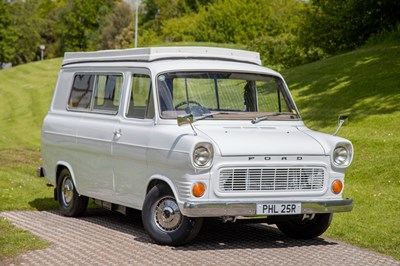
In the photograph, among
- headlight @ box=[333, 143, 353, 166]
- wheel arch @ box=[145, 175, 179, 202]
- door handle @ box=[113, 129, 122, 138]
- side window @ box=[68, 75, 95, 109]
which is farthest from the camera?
side window @ box=[68, 75, 95, 109]

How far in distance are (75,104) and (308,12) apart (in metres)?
26.3

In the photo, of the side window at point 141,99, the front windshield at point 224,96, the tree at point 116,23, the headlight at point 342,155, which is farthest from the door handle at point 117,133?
the tree at point 116,23

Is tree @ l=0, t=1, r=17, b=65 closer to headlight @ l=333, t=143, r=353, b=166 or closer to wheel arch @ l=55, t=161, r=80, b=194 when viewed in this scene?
wheel arch @ l=55, t=161, r=80, b=194

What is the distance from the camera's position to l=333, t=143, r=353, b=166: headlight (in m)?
9.63

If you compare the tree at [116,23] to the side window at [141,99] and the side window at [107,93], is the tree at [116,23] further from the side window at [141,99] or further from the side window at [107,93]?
the side window at [141,99]

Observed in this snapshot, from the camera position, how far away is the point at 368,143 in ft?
58.1

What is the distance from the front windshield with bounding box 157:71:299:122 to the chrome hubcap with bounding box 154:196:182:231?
1.02 metres

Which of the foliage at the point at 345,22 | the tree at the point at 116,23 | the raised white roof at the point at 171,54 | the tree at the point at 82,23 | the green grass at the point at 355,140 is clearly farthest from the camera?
the tree at the point at 82,23

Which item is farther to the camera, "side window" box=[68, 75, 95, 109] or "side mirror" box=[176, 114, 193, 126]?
"side window" box=[68, 75, 95, 109]

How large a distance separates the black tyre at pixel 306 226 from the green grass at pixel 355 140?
1.30 ft

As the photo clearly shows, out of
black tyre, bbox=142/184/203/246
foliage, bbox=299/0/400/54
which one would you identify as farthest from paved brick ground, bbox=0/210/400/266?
foliage, bbox=299/0/400/54

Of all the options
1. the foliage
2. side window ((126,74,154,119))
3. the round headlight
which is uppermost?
the foliage

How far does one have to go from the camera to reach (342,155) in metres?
9.68

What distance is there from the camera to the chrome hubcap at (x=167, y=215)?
364 inches
